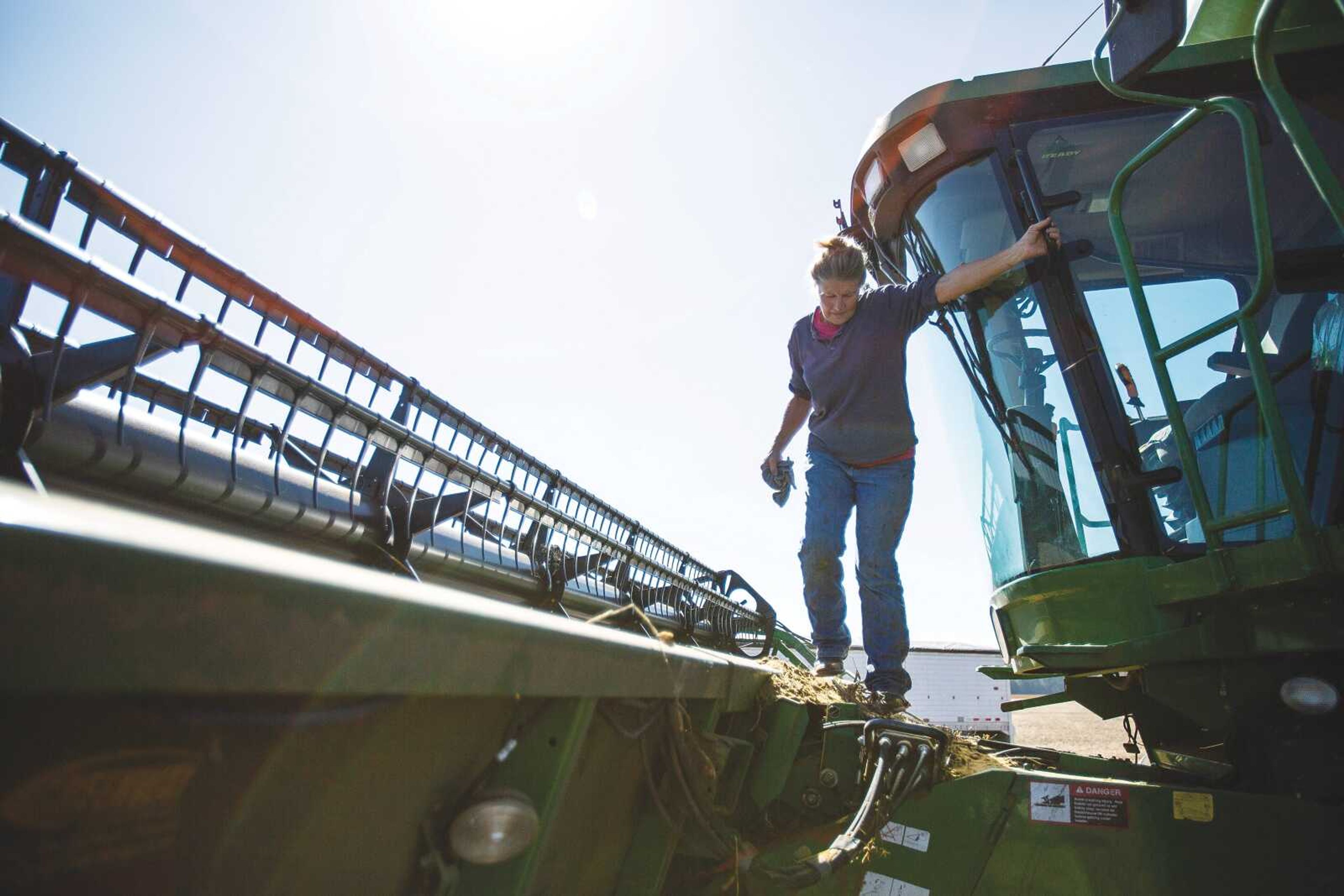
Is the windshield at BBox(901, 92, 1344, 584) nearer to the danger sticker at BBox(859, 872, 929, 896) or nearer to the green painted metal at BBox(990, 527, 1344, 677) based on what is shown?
the green painted metal at BBox(990, 527, 1344, 677)

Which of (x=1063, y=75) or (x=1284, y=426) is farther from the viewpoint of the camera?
(x=1063, y=75)

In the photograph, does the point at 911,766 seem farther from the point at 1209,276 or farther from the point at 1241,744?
the point at 1209,276

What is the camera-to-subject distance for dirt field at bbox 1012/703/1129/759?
9477 mm

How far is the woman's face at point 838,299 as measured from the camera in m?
3.23

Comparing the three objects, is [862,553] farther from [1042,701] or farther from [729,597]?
[729,597]

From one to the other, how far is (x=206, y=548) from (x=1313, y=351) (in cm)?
318

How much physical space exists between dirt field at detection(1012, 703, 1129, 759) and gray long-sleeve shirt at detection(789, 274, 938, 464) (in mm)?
6342

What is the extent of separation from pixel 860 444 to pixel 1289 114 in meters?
1.65

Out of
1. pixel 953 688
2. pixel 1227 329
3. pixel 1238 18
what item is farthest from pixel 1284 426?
pixel 953 688

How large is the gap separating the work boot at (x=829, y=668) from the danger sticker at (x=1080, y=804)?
96 centimetres

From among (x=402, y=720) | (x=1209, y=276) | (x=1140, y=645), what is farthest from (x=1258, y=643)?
(x=402, y=720)

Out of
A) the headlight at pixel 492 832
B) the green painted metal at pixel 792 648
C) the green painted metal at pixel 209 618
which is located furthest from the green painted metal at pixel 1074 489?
the green painted metal at pixel 209 618

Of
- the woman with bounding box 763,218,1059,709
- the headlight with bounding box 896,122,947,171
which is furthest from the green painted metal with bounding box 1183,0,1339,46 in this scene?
the woman with bounding box 763,218,1059,709

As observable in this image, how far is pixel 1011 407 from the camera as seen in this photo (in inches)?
121
